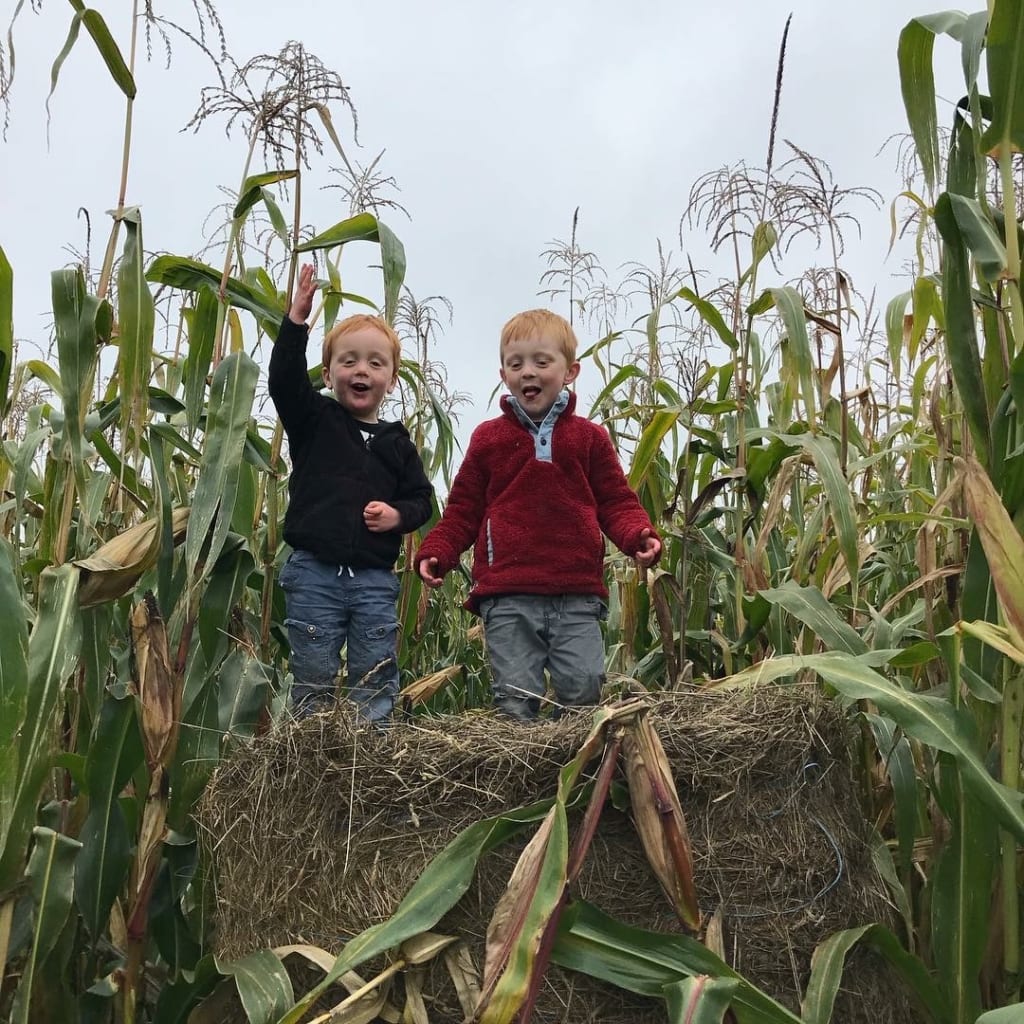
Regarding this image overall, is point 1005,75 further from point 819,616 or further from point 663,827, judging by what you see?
point 663,827

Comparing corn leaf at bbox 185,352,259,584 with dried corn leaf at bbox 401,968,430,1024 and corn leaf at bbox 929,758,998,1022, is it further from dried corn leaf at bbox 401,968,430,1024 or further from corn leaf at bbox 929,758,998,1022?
corn leaf at bbox 929,758,998,1022

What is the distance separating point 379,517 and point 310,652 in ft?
1.28

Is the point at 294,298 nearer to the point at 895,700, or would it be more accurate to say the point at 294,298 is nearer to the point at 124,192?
the point at 124,192

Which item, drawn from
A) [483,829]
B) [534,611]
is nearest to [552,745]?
[483,829]

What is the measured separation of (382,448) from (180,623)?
0.96 m

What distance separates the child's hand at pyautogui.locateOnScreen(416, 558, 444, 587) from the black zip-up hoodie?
0.10 meters

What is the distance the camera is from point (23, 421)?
4289mm

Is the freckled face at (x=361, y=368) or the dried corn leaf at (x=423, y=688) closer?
the freckled face at (x=361, y=368)

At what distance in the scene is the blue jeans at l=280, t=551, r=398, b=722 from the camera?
2.86 metres

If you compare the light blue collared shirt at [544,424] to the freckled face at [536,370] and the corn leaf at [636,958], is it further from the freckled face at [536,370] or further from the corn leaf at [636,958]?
the corn leaf at [636,958]

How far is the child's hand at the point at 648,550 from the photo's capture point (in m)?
2.83

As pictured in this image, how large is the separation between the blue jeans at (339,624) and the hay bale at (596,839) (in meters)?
0.67

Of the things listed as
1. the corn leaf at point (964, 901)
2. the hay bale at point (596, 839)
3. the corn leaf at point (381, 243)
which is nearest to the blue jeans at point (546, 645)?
the hay bale at point (596, 839)

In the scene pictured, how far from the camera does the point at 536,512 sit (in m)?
3.09
